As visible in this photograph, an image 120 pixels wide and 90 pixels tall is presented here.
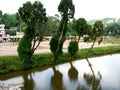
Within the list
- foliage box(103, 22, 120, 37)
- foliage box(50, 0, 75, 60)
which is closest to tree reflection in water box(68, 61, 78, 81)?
foliage box(50, 0, 75, 60)

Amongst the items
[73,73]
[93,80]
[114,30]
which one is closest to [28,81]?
[93,80]

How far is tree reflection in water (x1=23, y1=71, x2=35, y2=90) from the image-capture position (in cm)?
2721

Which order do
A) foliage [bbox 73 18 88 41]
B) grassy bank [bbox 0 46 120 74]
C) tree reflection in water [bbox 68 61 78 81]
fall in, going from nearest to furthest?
tree reflection in water [bbox 68 61 78 81] < grassy bank [bbox 0 46 120 74] < foliage [bbox 73 18 88 41]

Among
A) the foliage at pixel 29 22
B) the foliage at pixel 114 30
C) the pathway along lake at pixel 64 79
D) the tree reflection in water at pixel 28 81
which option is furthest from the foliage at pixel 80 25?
the foliage at pixel 114 30

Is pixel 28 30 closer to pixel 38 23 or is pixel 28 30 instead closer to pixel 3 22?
pixel 38 23

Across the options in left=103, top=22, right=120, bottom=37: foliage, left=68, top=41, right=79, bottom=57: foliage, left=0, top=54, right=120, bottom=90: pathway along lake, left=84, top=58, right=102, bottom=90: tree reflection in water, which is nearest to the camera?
left=0, top=54, right=120, bottom=90: pathway along lake

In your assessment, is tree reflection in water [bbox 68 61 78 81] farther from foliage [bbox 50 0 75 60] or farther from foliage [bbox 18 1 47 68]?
foliage [bbox 18 1 47 68]

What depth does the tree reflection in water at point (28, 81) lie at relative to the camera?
1071 inches

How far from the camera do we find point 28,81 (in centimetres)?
3062

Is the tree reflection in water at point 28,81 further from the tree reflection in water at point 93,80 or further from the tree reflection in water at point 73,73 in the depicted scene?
the tree reflection in water at point 93,80

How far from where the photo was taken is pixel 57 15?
43656mm

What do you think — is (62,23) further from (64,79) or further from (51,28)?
(51,28)

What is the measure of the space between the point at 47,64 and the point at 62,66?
2.56 meters

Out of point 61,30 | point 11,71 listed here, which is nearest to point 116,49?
point 61,30
